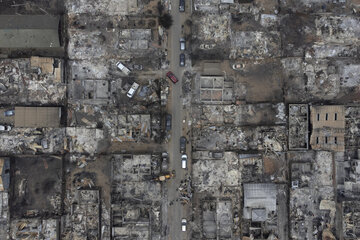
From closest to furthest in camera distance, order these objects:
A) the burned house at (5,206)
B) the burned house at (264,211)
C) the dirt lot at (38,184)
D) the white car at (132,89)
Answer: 1. the burned house at (264,211)
2. the burned house at (5,206)
3. the white car at (132,89)
4. the dirt lot at (38,184)

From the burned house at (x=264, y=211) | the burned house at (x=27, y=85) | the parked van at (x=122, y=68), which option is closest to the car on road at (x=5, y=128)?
the burned house at (x=27, y=85)

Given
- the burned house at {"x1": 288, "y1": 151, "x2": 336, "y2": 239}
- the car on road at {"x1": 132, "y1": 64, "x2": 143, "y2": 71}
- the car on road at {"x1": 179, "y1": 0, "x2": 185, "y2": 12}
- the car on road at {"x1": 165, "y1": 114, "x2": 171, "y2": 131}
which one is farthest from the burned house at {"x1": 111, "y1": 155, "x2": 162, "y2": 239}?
the car on road at {"x1": 179, "y1": 0, "x2": 185, "y2": 12}

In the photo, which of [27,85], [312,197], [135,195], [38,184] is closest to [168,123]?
[135,195]

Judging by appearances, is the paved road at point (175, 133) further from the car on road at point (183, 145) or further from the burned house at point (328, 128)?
the burned house at point (328, 128)

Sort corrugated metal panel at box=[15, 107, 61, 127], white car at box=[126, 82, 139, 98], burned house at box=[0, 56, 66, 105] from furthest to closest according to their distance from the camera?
burned house at box=[0, 56, 66, 105], white car at box=[126, 82, 139, 98], corrugated metal panel at box=[15, 107, 61, 127]

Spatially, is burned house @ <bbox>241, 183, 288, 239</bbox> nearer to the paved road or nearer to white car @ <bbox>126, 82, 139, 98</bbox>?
the paved road

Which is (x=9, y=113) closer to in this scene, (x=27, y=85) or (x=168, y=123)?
(x=27, y=85)
